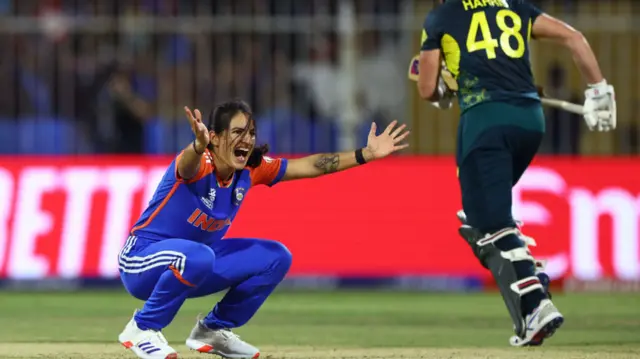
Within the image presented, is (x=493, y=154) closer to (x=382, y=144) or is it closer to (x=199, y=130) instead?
(x=382, y=144)

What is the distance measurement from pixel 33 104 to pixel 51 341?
24.6 ft

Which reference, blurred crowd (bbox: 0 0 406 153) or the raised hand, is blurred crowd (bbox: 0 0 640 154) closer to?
blurred crowd (bbox: 0 0 406 153)

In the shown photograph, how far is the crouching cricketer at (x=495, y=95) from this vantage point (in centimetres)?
842

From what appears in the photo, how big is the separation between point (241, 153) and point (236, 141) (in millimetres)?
99

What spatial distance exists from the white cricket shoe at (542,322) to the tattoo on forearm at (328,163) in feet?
5.14

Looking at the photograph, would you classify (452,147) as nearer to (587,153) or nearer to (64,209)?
(587,153)

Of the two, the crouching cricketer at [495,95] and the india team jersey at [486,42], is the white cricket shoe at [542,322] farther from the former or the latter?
the india team jersey at [486,42]

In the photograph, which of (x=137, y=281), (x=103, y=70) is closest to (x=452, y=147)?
(x=103, y=70)

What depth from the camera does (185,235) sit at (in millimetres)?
8328

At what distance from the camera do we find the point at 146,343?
7902mm

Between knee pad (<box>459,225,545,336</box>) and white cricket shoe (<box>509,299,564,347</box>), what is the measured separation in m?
0.07

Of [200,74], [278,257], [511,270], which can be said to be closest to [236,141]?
[278,257]

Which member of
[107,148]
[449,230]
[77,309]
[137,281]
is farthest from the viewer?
[107,148]

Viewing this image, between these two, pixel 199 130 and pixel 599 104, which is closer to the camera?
pixel 199 130
